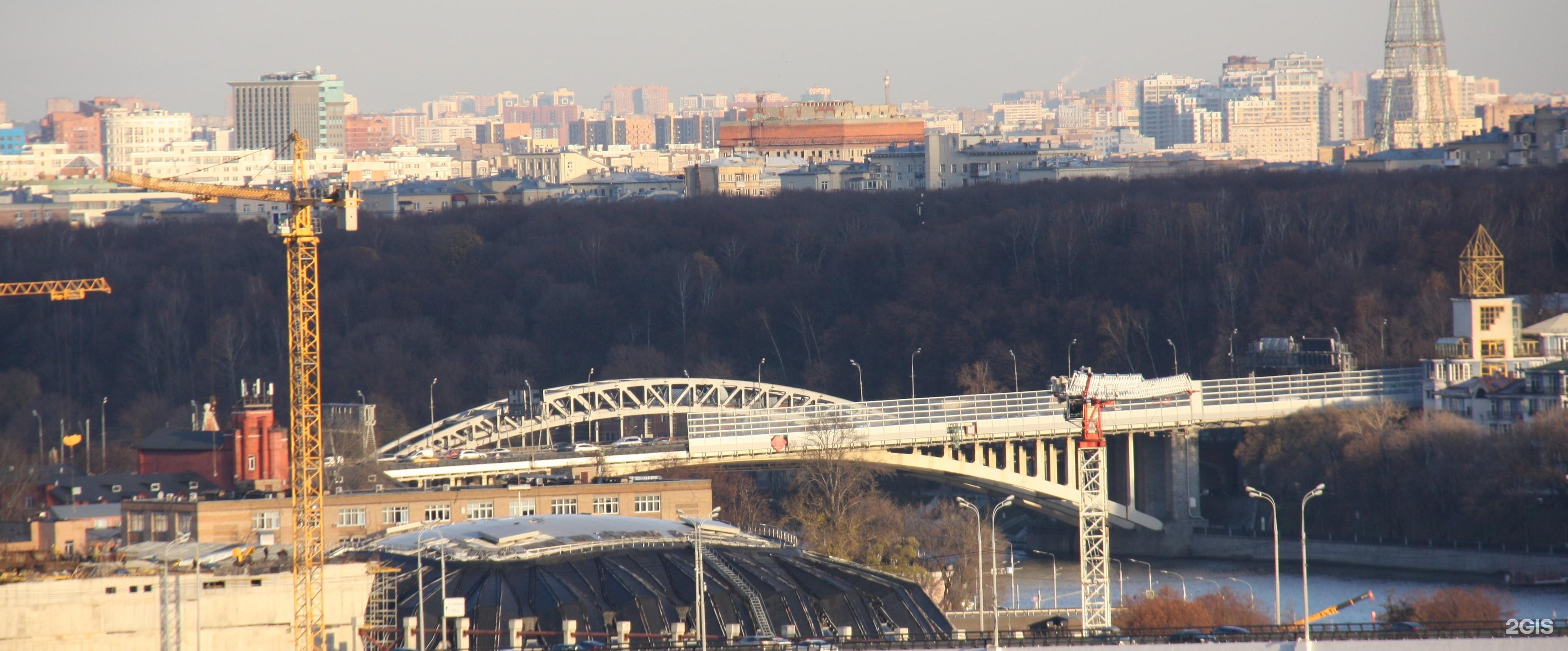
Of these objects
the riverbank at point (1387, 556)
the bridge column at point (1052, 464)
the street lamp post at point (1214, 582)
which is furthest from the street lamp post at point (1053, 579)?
the street lamp post at point (1214, 582)

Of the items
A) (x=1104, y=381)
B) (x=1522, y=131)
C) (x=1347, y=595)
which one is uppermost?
(x=1522, y=131)

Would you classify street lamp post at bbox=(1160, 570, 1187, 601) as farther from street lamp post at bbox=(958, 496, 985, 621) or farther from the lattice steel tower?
the lattice steel tower

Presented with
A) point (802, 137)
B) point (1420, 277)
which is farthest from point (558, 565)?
point (802, 137)

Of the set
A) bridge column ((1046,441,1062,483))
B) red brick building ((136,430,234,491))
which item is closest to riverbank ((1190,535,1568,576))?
bridge column ((1046,441,1062,483))

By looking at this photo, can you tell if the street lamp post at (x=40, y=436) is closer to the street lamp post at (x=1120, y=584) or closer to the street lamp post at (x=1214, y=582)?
the street lamp post at (x=1120, y=584)

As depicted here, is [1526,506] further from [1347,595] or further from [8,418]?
[8,418]

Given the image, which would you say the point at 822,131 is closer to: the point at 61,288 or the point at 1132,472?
the point at 61,288
